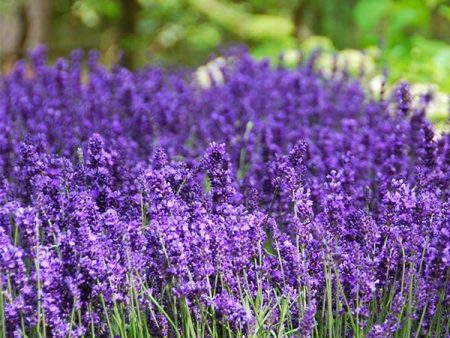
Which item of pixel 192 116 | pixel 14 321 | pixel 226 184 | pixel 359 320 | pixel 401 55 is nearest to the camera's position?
pixel 14 321

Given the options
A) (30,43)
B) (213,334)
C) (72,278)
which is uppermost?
(30,43)

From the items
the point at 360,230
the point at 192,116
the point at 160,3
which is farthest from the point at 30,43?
the point at 360,230

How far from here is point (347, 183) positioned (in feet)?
10.1

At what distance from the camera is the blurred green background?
7051 mm

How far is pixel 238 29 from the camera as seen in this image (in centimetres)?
1184

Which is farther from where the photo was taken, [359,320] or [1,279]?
[359,320]

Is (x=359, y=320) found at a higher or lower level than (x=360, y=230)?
lower

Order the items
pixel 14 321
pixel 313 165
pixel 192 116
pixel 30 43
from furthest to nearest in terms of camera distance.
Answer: pixel 30 43 < pixel 192 116 < pixel 313 165 < pixel 14 321

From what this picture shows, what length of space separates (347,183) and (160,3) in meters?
8.26

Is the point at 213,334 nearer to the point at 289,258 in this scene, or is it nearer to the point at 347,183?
the point at 289,258

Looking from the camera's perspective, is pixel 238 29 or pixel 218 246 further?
pixel 238 29

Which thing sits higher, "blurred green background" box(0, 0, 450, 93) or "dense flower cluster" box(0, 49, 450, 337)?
"blurred green background" box(0, 0, 450, 93)

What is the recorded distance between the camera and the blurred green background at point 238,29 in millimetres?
7051

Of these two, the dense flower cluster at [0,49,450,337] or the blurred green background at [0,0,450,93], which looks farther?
the blurred green background at [0,0,450,93]
